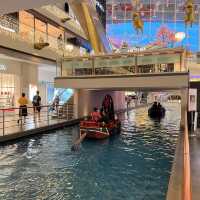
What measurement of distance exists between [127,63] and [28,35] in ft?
32.8

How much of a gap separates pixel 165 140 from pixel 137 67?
3.65 m

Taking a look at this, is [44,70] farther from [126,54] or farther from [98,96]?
[126,54]

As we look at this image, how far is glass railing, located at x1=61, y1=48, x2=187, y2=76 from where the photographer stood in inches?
A: 547

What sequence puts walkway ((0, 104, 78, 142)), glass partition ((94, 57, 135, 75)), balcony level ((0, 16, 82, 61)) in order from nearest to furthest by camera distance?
1. walkway ((0, 104, 78, 142))
2. glass partition ((94, 57, 135, 75))
3. balcony level ((0, 16, 82, 61))

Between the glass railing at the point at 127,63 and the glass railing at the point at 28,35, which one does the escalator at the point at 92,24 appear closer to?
the glass railing at the point at 28,35

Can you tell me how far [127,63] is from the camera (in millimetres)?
14977

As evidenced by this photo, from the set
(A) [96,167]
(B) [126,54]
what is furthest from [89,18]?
(A) [96,167]

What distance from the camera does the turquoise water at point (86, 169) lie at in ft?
24.0

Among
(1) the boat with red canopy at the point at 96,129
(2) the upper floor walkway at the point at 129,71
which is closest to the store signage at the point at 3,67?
(2) the upper floor walkway at the point at 129,71

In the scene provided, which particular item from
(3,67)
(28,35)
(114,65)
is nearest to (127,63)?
(114,65)

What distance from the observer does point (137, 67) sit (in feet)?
48.4

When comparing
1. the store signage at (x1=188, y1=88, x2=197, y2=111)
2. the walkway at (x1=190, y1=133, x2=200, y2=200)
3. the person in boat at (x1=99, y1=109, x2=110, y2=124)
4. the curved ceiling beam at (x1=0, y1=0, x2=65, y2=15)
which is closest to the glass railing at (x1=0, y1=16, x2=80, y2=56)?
the person in boat at (x1=99, y1=109, x2=110, y2=124)

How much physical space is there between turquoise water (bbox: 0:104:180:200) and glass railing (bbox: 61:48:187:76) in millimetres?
3309

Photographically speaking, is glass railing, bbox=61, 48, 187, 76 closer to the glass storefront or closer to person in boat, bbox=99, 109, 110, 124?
person in boat, bbox=99, 109, 110, 124
